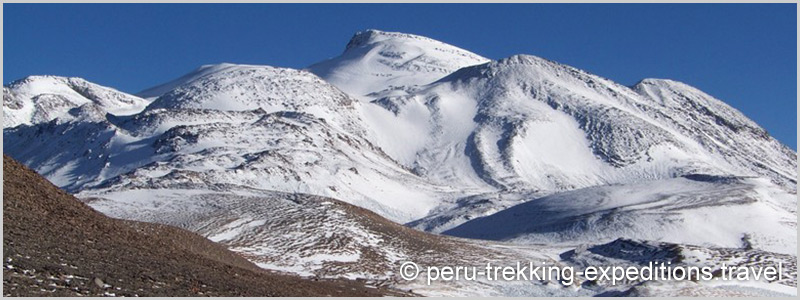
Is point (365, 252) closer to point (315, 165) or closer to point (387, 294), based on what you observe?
point (387, 294)

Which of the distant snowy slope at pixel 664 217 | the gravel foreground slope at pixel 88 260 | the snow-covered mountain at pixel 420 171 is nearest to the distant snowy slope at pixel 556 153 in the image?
the snow-covered mountain at pixel 420 171

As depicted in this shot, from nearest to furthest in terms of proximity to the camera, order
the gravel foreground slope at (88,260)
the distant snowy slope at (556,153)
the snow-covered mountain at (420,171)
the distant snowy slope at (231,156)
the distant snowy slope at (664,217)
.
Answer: the gravel foreground slope at (88,260) < the snow-covered mountain at (420,171) < the distant snowy slope at (664,217) < the distant snowy slope at (231,156) < the distant snowy slope at (556,153)

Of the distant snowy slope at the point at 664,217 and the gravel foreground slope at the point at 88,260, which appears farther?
the distant snowy slope at the point at 664,217

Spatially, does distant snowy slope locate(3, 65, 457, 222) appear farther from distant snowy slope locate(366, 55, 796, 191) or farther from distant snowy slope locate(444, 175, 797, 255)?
distant snowy slope locate(444, 175, 797, 255)

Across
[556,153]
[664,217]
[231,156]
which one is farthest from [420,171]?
[664,217]

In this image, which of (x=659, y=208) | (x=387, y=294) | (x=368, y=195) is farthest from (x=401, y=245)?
(x=368, y=195)

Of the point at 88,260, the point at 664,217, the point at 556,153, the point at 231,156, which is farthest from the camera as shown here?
the point at 556,153

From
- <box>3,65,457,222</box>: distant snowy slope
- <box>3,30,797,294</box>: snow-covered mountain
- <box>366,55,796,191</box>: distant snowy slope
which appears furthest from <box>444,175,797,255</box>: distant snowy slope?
<box>366,55,796,191</box>: distant snowy slope

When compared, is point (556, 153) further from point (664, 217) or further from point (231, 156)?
point (664, 217)

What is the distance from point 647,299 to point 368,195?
90748 millimetres

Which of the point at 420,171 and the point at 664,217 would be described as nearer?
the point at 664,217

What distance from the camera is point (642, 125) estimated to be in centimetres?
19650

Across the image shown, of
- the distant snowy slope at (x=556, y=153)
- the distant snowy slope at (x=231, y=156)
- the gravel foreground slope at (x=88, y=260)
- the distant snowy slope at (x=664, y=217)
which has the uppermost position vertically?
the distant snowy slope at (x=556, y=153)

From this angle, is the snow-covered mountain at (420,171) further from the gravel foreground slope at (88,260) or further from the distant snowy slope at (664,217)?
the gravel foreground slope at (88,260)
